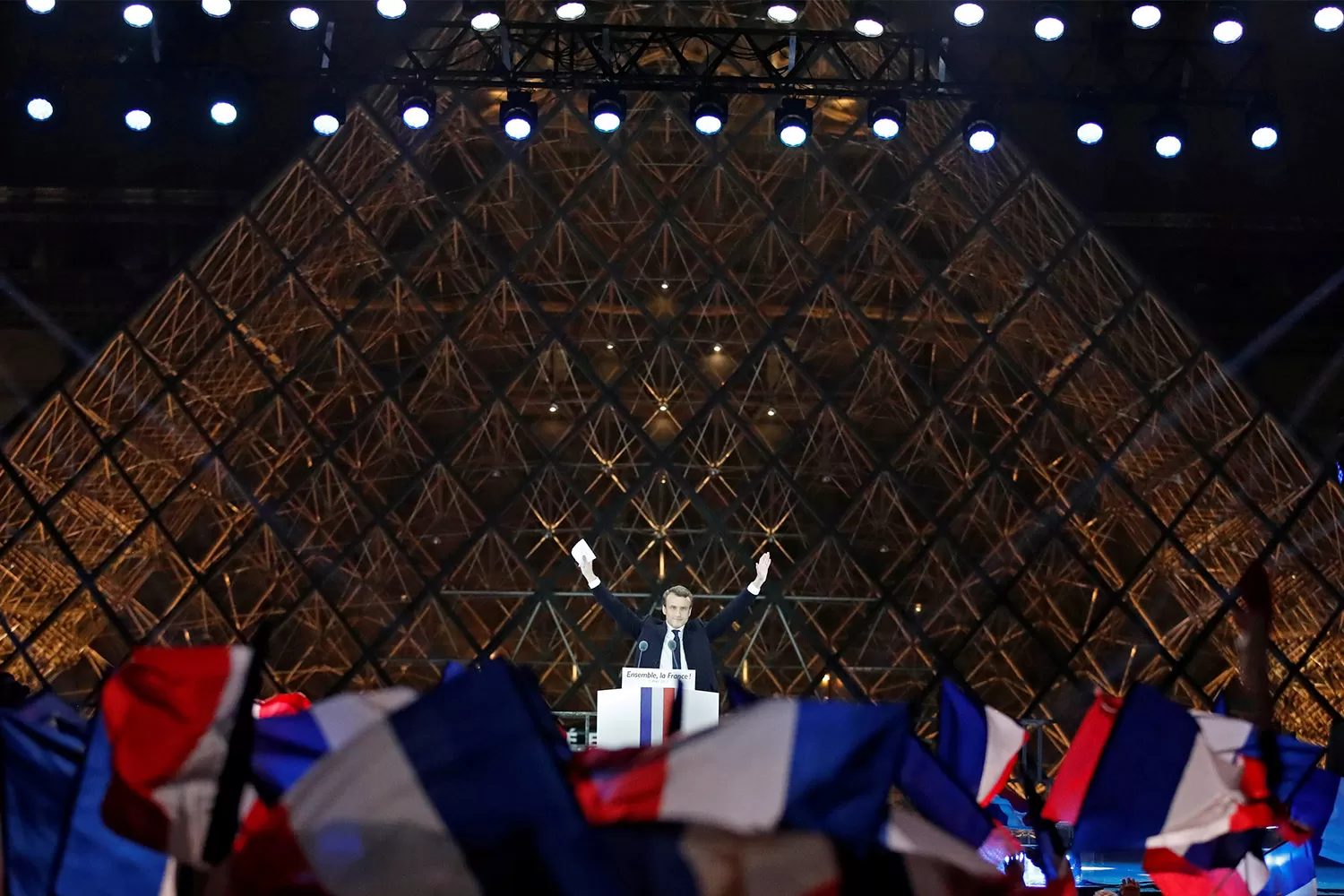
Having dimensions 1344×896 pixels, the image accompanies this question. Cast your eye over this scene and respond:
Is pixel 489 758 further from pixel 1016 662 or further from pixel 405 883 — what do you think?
pixel 1016 662

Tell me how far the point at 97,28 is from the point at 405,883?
13.5 m

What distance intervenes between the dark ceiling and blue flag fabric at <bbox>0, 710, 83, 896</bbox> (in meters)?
11.1

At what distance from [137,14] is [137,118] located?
1.95 ft

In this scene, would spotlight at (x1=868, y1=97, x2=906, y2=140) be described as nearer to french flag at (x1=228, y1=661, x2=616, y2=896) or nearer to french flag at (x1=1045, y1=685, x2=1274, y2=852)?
french flag at (x1=1045, y1=685, x2=1274, y2=852)

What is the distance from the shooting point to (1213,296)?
1511 centimetres

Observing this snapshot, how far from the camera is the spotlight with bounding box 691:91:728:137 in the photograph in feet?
25.1

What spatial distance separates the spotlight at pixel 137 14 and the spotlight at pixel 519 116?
5.43 feet

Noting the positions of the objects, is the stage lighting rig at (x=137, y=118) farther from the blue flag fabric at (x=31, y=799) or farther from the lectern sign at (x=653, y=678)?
the blue flag fabric at (x=31, y=799)

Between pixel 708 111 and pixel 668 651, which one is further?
pixel 708 111

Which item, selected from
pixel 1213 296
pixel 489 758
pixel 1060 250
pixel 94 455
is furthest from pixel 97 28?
pixel 489 758

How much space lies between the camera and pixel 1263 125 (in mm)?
7484

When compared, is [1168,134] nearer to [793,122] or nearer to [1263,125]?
[1263,125]

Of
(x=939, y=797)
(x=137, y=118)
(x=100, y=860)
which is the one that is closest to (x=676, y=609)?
(x=939, y=797)

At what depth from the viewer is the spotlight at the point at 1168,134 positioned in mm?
7621
